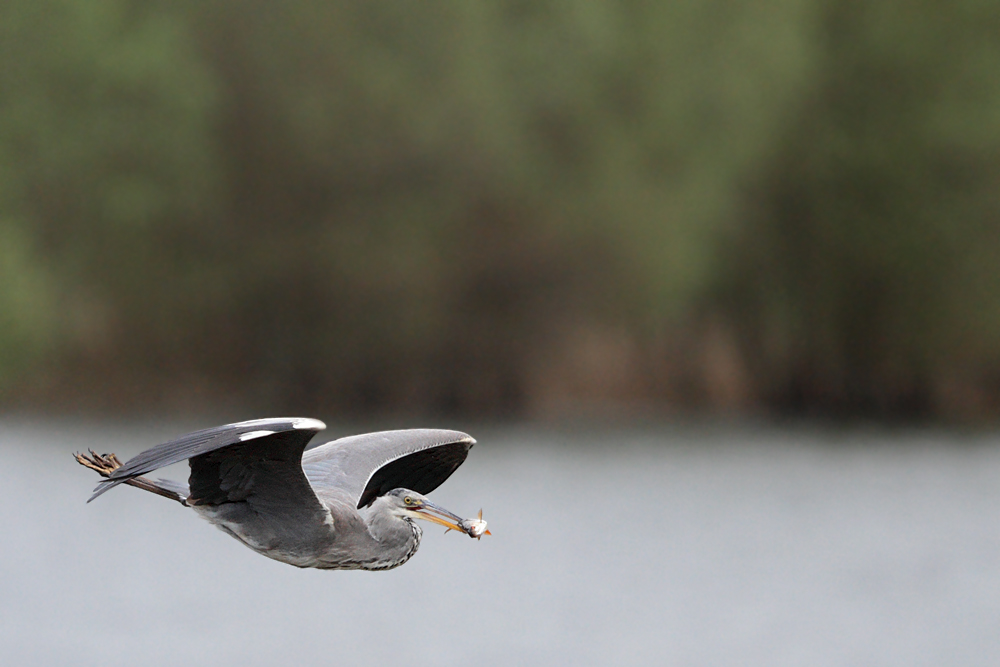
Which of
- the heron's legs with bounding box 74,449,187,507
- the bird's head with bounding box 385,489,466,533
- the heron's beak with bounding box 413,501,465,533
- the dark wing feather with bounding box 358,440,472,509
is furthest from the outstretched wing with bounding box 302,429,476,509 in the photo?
the heron's legs with bounding box 74,449,187,507

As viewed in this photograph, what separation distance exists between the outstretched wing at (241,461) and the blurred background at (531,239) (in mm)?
13776

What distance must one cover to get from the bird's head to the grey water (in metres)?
7.85

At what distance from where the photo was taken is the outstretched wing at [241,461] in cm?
537

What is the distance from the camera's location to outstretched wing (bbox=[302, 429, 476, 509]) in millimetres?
7027

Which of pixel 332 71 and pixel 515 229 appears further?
pixel 515 229

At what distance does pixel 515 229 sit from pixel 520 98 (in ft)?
8.27

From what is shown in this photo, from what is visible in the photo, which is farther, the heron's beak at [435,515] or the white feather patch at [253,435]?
the heron's beak at [435,515]

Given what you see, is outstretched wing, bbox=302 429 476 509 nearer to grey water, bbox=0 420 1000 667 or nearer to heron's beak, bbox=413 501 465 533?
heron's beak, bbox=413 501 465 533

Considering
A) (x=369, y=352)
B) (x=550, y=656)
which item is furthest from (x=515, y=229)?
(x=550, y=656)

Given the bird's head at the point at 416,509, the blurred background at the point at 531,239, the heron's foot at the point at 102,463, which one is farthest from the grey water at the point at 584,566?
the heron's foot at the point at 102,463

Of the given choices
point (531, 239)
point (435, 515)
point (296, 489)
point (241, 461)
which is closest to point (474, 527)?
point (435, 515)

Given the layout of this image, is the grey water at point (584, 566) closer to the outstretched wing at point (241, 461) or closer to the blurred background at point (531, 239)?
the blurred background at point (531, 239)

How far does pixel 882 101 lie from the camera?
22.3m

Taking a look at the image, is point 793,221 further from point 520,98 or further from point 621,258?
point 520,98
